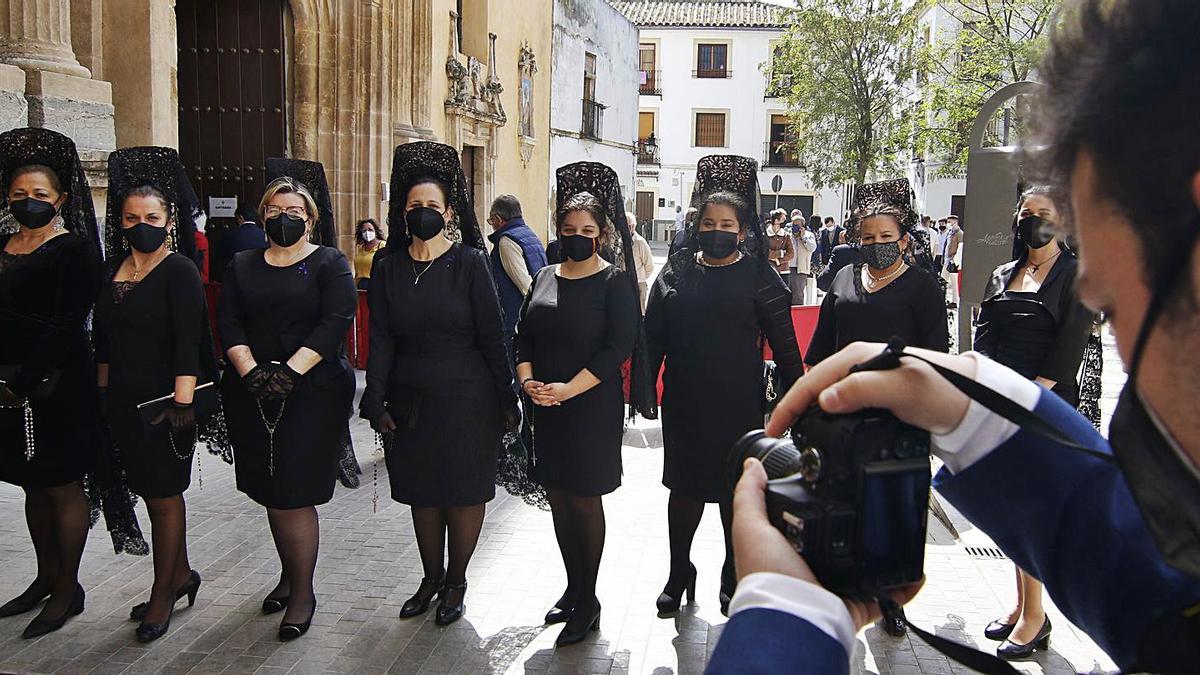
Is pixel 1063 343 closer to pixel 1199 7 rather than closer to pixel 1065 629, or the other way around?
pixel 1065 629

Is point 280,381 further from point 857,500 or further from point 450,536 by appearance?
point 857,500

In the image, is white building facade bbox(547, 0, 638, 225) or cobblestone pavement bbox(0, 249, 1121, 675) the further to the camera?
white building facade bbox(547, 0, 638, 225)

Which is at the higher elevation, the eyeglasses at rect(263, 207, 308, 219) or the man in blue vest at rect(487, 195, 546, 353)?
the eyeglasses at rect(263, 207, 308, 219)

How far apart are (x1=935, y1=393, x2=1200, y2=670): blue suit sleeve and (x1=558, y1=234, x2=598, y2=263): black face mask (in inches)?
139

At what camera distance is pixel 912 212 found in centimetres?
581

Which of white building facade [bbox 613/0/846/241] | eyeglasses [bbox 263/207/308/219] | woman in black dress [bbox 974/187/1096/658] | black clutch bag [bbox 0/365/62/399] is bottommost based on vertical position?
black clutch bag [bbox 0/365/62/399]

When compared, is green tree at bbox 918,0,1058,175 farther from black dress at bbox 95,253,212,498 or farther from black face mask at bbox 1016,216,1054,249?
black dress at bbox 95,253,212,498

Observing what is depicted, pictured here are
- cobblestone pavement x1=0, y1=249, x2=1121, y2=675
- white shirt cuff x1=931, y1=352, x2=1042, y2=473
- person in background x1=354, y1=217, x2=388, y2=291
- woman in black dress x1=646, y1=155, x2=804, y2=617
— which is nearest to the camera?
white shirt cuff x1=931, y1=352, x2=1042, y2=473

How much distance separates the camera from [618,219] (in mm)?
5207

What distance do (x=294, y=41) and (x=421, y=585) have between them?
28.6 feet

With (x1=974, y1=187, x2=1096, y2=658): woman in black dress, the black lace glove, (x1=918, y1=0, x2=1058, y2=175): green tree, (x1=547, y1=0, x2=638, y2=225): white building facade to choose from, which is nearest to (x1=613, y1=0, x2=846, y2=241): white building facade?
(x1=547, y1=0, x2=638, y2=225): white building facade

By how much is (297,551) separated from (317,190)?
1.89 m

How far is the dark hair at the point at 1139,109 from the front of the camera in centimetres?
91

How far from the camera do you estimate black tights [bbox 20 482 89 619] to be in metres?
4.79
